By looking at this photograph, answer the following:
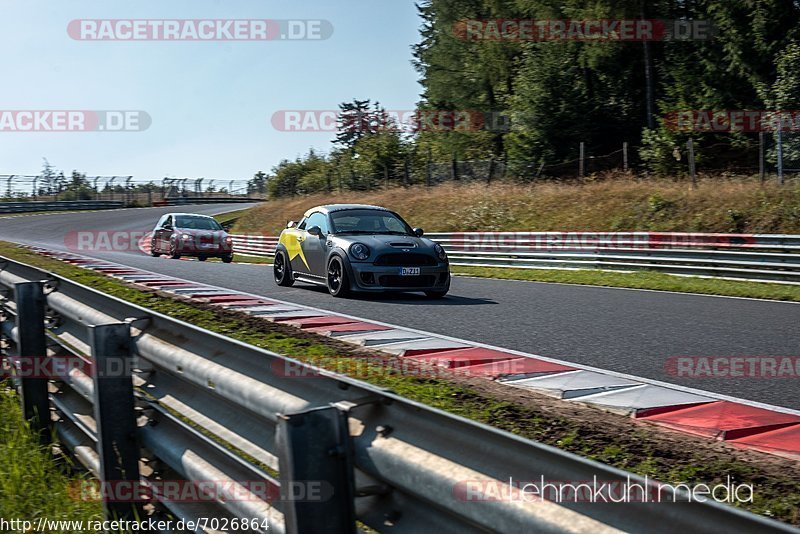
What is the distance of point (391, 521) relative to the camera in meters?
2.16

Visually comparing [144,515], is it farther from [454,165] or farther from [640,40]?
[640,40]

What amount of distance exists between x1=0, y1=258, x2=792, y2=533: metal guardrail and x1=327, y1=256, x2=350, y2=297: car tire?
723 cm

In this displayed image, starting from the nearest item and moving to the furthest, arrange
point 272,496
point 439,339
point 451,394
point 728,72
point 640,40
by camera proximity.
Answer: point 272,496 < point 451,394 < point 439,339 < point 728,72 < point 640,40

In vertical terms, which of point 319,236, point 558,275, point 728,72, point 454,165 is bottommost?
point 558,275

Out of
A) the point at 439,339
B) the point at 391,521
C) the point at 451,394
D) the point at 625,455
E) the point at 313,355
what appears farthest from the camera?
the point at 439,339

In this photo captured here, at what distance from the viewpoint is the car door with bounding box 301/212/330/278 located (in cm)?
1283

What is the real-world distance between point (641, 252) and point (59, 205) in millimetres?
47945

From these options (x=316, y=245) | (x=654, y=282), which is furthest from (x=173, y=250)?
(x=654, y=282)

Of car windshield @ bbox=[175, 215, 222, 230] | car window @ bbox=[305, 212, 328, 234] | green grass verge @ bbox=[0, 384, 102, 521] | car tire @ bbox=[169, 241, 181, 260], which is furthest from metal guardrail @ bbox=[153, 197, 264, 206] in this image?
green grass verge @ bbox=[0, 384, 102, 521]

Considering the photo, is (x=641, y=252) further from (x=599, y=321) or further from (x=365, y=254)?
(x=599, y=321)

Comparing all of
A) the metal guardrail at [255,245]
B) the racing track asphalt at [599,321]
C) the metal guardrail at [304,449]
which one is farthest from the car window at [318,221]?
the metal guardrail at [255,245]

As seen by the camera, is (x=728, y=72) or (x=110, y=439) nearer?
(x=110, y=439)

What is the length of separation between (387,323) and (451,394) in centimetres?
377

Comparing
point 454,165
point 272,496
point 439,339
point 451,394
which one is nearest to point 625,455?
point 451,394
